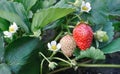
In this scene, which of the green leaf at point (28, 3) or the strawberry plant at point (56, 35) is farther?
the green leaf at point (28, 3)

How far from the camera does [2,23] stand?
47.8 inches

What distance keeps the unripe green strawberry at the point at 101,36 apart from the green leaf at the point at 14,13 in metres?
0.24

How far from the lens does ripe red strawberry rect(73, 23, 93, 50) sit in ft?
3.69

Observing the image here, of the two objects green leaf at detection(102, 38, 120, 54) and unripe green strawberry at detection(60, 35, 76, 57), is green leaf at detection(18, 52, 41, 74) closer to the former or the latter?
unripe green strawberry at detection(60, 35, 76, 57)

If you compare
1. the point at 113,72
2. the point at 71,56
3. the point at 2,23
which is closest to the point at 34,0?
the point at 2,23

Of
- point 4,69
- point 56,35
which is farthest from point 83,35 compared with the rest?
point 4,69

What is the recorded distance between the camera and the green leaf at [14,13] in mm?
1121

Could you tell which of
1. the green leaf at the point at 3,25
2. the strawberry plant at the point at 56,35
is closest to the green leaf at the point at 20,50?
the strawberry plant at the point at 56,35

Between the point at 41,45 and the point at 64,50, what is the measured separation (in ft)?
0.26

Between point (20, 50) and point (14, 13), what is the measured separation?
0.13 m

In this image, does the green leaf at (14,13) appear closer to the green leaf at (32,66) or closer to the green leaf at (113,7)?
the green leaf at (32,66)

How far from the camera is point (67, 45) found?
1.15 meters

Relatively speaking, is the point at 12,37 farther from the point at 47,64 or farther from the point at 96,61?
the point at 96,61

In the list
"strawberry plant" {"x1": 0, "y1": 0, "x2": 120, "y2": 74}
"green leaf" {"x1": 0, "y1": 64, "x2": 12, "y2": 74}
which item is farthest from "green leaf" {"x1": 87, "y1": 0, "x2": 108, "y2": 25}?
"green leaf" {"x1": 0, "y1": 64, "x2": 12, "y2": 74}
